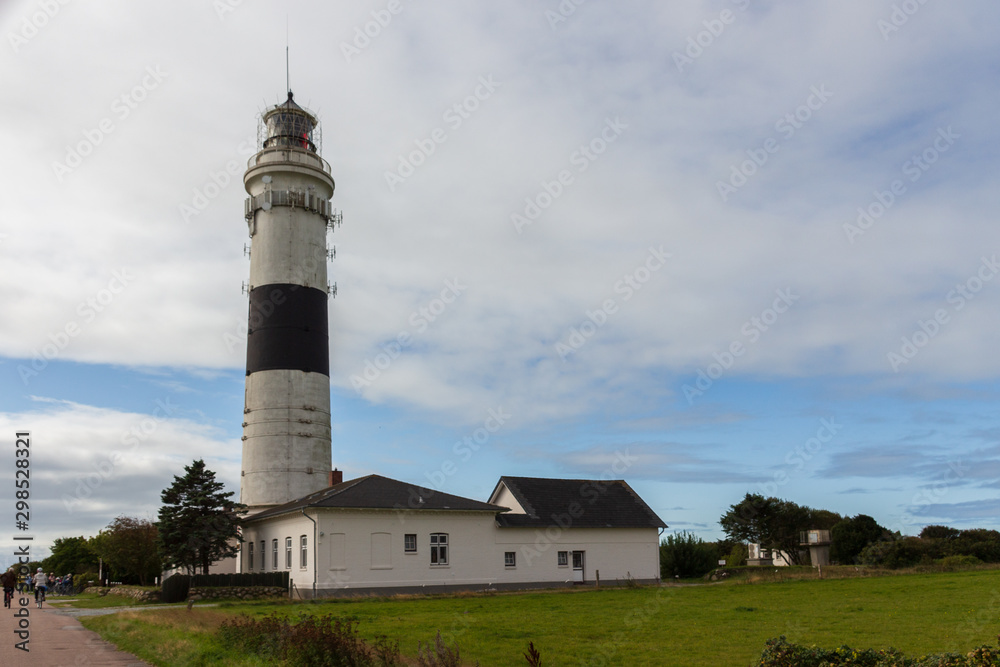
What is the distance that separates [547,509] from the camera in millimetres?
35312

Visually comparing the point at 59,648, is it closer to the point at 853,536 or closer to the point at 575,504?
the point at 575,504

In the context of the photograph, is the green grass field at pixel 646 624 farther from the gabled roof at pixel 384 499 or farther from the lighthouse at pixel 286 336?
the lighthouse at pixel 286 336

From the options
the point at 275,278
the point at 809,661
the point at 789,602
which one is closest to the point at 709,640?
the point at 809,661

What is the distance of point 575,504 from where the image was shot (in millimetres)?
36344

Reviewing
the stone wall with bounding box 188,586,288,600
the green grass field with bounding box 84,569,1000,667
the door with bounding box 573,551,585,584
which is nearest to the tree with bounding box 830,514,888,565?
the door with bounding box 573,551,585,584

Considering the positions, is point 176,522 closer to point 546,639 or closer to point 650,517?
point 650,517

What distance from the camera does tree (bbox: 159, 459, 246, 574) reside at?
109 ft

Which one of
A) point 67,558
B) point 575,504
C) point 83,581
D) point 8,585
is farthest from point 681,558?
point 67,558

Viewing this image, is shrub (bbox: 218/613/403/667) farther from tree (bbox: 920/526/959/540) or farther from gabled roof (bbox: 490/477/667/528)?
tree (bbox: 920/526/959/540)

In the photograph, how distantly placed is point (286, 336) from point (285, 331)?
0.24m

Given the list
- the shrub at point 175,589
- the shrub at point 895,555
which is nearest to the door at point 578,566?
the shrub at point 175,589

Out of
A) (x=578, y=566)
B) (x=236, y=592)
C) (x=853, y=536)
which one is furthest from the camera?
(x=853, y=536)

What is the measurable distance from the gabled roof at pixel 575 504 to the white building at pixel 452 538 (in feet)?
0.19

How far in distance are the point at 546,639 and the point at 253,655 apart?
536 cm
